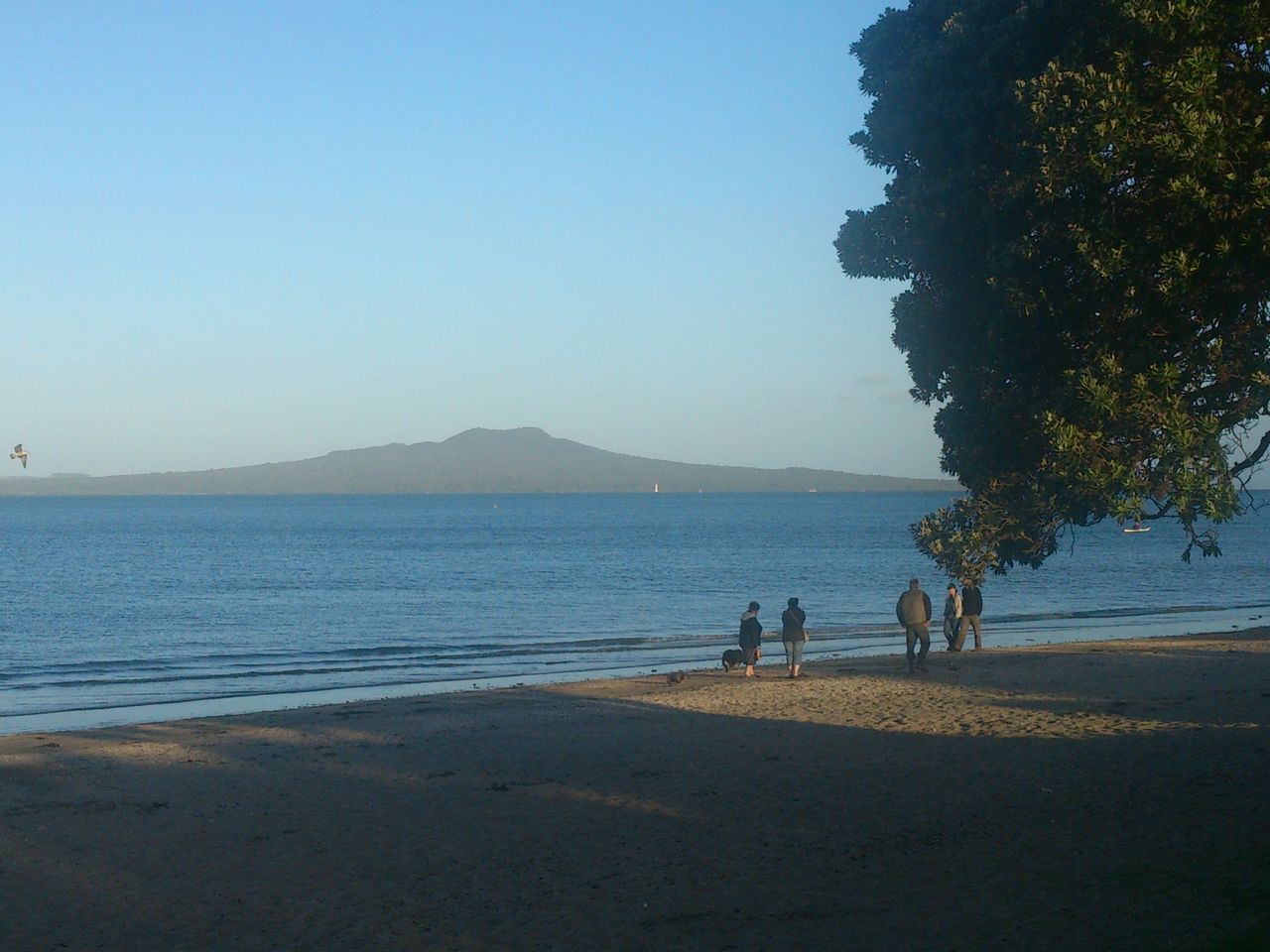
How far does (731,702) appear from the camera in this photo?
21234 millimetres

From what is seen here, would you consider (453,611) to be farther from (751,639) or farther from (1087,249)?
(1087,249)

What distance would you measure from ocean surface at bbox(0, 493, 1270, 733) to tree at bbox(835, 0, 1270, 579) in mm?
13473

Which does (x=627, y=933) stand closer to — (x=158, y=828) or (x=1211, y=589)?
(x=158, y=828)

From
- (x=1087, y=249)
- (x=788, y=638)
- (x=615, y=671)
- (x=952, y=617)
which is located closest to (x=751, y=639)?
(x=788, y=638)

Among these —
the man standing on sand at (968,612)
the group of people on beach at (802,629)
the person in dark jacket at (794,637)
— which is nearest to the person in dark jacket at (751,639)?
the group of people on beach at (802,629)

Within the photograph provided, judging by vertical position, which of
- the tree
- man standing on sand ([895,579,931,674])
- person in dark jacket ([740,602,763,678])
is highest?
the tree

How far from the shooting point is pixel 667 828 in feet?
40.2

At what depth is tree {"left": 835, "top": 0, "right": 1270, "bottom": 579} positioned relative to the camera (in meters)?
9.90

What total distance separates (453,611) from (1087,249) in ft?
133

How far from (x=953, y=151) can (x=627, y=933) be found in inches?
313

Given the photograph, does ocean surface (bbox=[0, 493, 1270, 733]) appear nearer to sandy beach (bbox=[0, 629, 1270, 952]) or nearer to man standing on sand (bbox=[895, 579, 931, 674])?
man standing on sand (bbox=[895, 579, 931, 674])

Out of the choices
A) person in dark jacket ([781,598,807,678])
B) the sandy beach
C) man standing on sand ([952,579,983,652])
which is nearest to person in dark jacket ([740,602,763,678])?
person in dark jacket ([781,598,807,678])

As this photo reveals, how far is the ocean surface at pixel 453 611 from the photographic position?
30.0 meters

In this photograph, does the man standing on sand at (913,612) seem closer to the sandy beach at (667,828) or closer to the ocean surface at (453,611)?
the sandy beach at (667,828)
